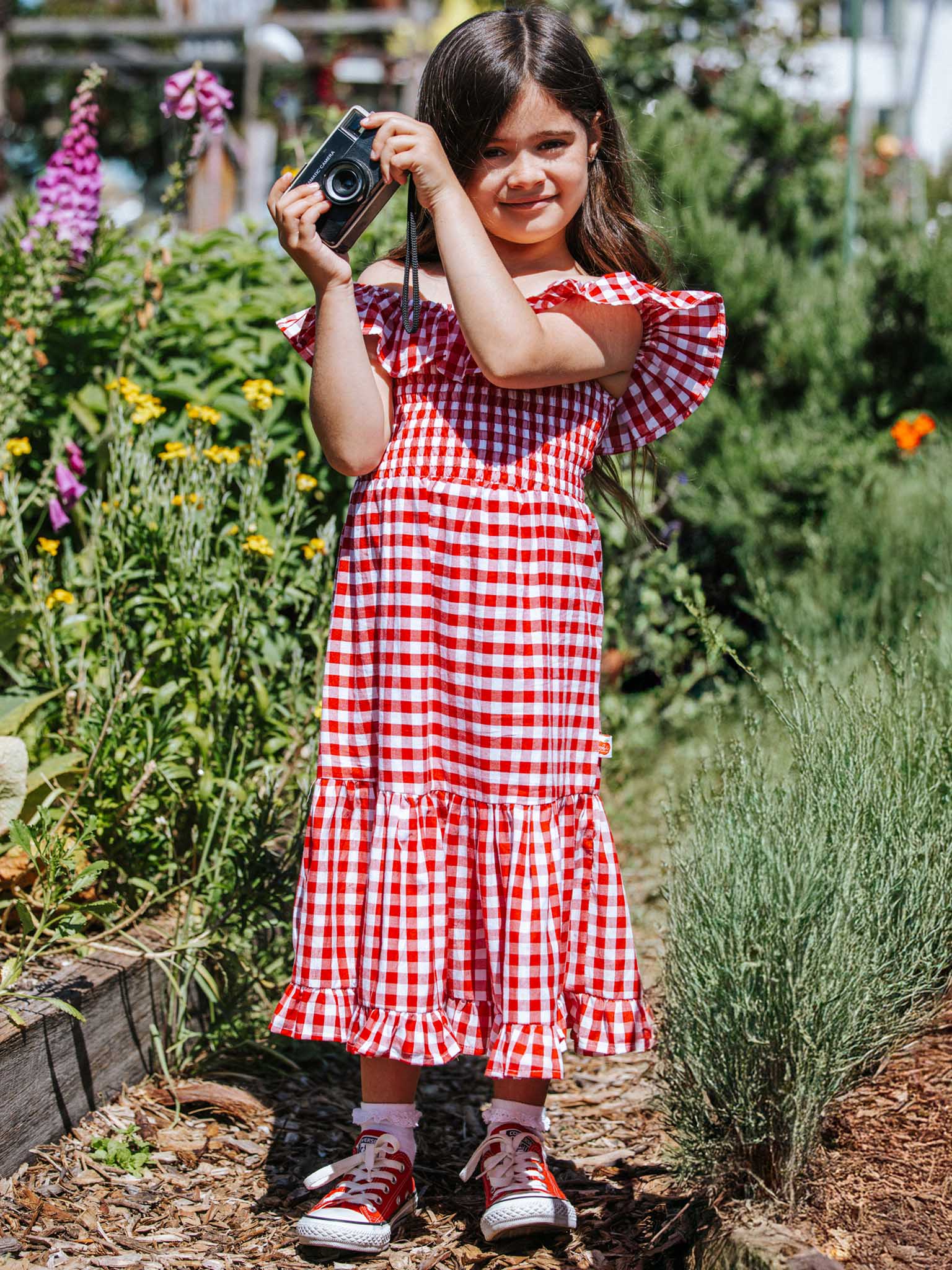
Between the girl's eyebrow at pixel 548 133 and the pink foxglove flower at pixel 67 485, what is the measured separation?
4.34 ft

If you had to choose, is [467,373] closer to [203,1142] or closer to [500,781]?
[500,781]

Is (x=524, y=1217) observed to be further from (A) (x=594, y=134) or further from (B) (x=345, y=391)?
(A) (x=594, y=134)

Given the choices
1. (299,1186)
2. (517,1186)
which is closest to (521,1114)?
(517,1186)

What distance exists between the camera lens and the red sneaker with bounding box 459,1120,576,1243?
4.50 ft

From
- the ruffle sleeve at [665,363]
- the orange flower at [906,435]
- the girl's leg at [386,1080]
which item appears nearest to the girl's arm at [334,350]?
the ruffle sleeve at [665,363]

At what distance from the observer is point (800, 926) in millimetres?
1704

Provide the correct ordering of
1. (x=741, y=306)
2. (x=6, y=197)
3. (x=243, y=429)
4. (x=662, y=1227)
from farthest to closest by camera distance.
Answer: (x=6, y=197) → (x=741, y=306) → (x=243, y=429) → (x=662, y=1227)

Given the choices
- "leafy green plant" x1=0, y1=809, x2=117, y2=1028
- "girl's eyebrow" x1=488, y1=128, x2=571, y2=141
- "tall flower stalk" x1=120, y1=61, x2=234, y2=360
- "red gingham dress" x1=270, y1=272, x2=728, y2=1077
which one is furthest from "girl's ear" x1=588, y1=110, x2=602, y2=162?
"leafy green plant" x1=0, y1=809, x2=117, y2=1028

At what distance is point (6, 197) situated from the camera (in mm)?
13500

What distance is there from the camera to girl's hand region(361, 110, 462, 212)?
1.72m

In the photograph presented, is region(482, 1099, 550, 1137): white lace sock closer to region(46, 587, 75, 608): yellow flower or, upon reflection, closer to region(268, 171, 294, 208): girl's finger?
region(46, 587, 75, 608): yellow flower

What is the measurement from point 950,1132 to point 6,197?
14040 millimetres

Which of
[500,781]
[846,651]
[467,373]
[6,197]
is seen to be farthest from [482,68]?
[6,197]

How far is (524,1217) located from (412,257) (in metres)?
1.36
